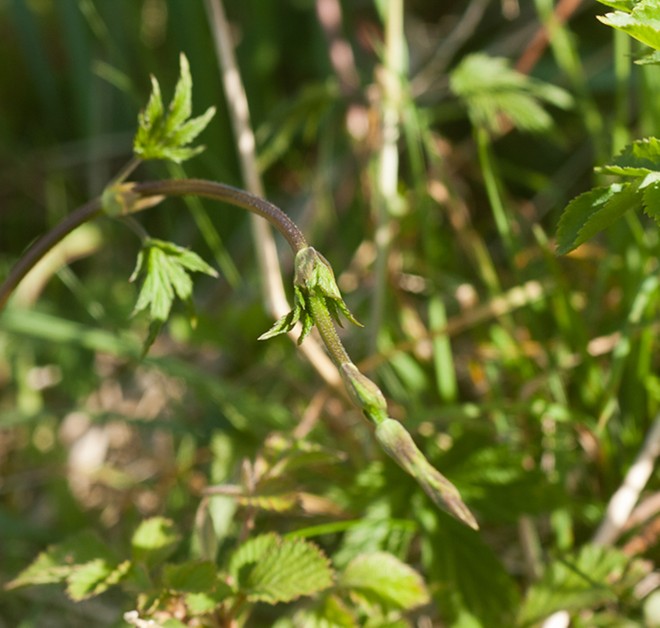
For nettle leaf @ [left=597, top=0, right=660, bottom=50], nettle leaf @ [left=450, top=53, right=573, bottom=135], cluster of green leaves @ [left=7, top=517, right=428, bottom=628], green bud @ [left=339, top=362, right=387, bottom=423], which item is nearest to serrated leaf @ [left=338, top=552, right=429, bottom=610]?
cluster of green leaves @ [left=7, top=517, right=428, bottom=628]

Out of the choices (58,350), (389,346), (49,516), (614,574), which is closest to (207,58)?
(58,350)

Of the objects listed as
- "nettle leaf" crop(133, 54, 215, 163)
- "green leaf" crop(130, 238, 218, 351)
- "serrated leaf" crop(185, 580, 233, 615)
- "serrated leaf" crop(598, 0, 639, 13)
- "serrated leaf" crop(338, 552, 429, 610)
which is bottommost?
"serrated leaf" crop(338, 552, 429, 610)

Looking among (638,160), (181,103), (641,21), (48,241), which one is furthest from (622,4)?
(48,241)

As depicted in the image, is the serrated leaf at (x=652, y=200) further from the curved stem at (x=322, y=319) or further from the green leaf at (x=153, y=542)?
the green leaf at (x=153, y=542)

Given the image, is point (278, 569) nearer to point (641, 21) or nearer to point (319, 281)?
point (319, 281)

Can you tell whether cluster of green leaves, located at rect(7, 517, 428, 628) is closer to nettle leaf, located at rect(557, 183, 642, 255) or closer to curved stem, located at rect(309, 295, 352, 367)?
curved stem, located at rect(309, 295, 352, 367)

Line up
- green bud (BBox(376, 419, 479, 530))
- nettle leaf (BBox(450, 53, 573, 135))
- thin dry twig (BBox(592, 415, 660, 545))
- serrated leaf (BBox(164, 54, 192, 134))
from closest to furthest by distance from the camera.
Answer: green bud (BBox(376, 419, 479, 530)), serrated leaf (BBox(164, 54, 192, 134)), thin dry twig (BBox(592, 415, 660, 545)), nettle leaf (BBox(450, 53, 573, 135))

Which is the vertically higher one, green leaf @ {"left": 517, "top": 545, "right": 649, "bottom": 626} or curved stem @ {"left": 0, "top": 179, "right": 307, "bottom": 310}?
curved stem @ {"left": 0, "top": 179, "right": 307, "bottom": 310}
